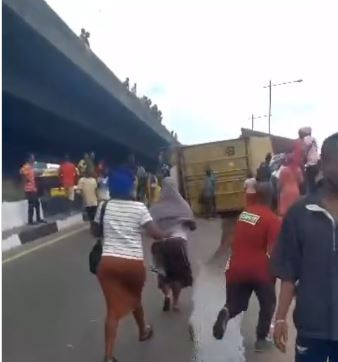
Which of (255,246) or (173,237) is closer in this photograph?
(255,246)

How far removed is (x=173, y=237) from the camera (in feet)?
24.2

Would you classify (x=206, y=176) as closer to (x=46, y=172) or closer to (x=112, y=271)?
(x=46, y=172)

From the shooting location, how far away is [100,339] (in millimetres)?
6625

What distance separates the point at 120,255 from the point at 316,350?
99.0 inches

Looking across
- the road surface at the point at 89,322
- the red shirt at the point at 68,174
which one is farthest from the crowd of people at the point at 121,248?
the red shirt at the point at 68,174

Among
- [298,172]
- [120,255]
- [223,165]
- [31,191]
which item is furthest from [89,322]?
[223,165]

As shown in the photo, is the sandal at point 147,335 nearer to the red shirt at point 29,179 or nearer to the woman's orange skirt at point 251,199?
the woman's orange skirt at point 251,199

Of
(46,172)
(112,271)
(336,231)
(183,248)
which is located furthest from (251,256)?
(46,172)

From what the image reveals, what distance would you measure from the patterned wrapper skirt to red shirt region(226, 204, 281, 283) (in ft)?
5.10

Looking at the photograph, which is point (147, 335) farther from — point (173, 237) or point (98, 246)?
point (173, 237)

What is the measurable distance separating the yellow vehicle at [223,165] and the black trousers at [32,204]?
5.04 metres

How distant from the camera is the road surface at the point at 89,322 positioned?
6.08m

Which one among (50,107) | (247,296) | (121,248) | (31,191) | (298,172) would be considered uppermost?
(50,107)

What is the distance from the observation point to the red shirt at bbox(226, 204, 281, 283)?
579cm
